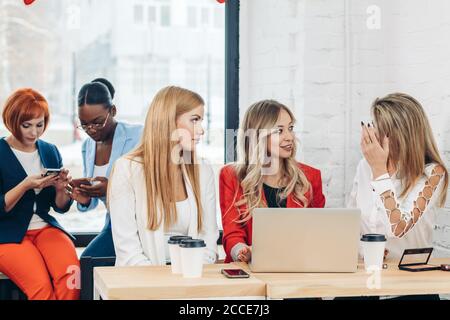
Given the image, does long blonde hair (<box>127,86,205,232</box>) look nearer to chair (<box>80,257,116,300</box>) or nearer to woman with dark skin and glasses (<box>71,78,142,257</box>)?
chair (<box>80,257,116,300</box>)

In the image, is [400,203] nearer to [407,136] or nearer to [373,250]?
[407,136]

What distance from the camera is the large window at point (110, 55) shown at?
130 inches

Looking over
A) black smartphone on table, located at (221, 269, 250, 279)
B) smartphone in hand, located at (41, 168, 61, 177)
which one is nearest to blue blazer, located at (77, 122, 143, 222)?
smartphone in hand, located at (41, 168, 61, 177)

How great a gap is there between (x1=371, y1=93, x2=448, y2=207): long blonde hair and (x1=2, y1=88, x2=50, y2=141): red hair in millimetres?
1324

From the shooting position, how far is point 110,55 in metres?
3.41

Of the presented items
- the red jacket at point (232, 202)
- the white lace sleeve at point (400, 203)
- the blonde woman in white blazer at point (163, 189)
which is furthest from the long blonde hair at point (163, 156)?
the white lace sleeve at point (400, 203)

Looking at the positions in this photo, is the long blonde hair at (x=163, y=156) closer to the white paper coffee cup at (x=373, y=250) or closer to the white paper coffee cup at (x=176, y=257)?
the white paper coffee cup at (x=176, y=257)

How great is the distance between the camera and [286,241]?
211 cm

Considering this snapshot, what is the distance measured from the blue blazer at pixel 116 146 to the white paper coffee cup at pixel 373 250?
1.28 metres

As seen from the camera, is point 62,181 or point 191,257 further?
point 62,181

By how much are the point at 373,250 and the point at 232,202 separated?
75 centimetres

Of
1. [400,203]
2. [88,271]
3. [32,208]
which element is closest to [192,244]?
[88,271]

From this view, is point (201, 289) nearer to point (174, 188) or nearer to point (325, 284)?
point (325, 284)

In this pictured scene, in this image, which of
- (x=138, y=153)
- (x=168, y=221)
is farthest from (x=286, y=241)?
(x=138, y=153)
